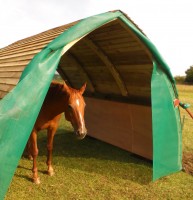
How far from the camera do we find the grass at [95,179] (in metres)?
5.41

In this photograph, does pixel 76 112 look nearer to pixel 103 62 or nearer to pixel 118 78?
pixel 118 78

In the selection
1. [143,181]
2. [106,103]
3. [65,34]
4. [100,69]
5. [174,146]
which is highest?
[65,34]

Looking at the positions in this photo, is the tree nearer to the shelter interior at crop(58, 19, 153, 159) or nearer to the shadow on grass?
the shelter interior at crop(58, 19, 153, 159)

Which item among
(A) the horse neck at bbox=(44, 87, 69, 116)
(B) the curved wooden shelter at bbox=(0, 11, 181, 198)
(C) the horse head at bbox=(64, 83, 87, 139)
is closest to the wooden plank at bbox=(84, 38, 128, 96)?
(B) the curved wooden shelter at bbox=(0, 11, 181, 198)

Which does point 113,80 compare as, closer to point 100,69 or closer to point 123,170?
point 100,69

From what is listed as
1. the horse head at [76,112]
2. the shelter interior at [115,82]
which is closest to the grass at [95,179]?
the shelter interior at [115,82]

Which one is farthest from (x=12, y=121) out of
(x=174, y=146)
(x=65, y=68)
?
(x=65, y=68)

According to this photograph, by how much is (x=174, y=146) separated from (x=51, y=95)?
318 cm

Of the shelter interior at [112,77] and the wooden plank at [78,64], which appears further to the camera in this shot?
the wooden plank at [78,64]

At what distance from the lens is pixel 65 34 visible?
183 inches

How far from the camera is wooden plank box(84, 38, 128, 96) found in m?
7.33

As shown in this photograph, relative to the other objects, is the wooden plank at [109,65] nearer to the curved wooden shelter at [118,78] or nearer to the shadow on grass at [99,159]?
the curved wooden shelter at [118,78]

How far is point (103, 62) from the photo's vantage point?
8047mm

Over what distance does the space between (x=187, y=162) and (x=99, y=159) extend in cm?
251
